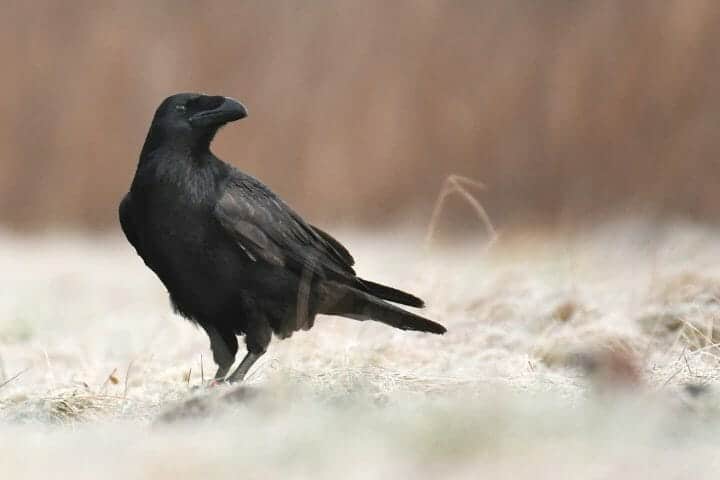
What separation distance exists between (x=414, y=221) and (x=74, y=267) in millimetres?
2846

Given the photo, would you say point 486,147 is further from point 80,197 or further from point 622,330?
point 622,330

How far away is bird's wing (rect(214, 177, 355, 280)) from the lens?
14.8 ft

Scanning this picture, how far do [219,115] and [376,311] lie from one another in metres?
0.99

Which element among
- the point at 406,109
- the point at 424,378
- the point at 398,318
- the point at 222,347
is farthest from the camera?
the point at 406,109

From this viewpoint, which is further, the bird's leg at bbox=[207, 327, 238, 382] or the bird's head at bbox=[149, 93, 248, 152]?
the bird's leg at bbox=[207, 327, 238, 382]

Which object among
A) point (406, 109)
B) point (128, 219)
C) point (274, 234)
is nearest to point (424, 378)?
point (274, 234)

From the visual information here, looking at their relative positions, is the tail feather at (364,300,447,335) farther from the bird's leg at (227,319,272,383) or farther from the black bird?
the bird's leg at (227,319,272,383)

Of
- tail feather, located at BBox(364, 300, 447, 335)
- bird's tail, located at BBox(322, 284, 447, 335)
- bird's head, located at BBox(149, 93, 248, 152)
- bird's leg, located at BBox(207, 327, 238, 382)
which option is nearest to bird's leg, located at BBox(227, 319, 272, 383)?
bird's leg, located at BBox(207, 327, 238, 382)

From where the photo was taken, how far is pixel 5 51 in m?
12.2

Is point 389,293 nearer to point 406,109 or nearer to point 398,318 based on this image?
point 398,318

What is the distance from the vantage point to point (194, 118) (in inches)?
184

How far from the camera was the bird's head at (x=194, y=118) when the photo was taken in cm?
465

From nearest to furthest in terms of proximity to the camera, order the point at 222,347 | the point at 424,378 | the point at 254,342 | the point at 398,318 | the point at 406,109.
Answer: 1. the point at 424,378
2. the point at 254,342
3. the point at 222,347
4. the point at 398,318
5. the point at 406,109

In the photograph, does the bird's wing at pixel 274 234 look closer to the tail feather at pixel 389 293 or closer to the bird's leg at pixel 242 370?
the tail feather at pixel 389 293
